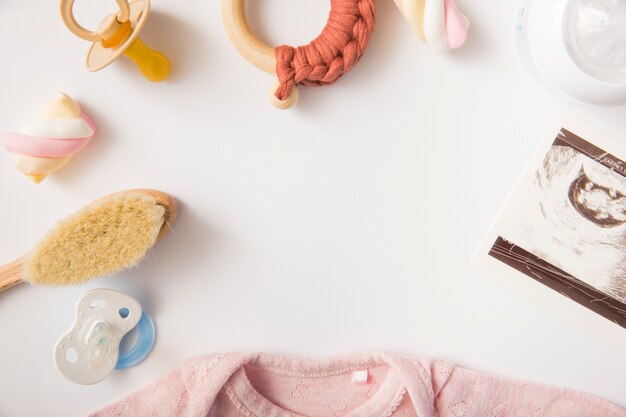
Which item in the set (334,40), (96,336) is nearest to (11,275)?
(96,336)

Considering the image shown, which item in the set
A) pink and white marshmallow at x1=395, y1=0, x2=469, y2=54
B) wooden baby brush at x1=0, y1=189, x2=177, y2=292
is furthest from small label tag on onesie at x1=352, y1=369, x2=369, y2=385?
pink and white marshmallow at x1=395, y1=0, x2=469, y2=54

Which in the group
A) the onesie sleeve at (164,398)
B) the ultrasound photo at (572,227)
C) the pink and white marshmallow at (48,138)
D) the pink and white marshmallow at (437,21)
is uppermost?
the pink and white marshmallow at (437,21)

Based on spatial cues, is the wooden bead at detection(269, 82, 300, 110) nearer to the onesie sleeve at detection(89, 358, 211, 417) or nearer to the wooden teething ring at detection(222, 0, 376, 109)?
the wooden teething ring at detection(222, 0, 376, 109)

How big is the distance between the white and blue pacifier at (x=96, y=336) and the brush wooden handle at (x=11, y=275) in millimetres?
81

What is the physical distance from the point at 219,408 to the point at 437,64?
0.52 metres

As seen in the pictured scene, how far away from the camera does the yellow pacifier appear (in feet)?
1.71

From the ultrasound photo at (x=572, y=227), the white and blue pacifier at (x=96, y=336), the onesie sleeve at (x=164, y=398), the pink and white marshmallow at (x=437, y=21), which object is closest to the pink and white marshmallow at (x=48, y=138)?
the white and blue pacifier at (x=96, y=336)

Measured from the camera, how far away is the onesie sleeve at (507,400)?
63cm

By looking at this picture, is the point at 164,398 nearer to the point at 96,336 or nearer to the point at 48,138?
the point at 96,336

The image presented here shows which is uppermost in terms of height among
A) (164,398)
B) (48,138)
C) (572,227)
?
(572,227)

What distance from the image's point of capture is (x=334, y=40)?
1.81 feet

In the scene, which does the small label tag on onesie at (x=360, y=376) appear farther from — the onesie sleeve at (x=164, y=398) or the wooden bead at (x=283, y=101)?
the wooden bead at (x=283, y=101)

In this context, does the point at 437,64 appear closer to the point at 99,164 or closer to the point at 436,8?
the point at 436,8

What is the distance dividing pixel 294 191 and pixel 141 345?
0.29 metres
